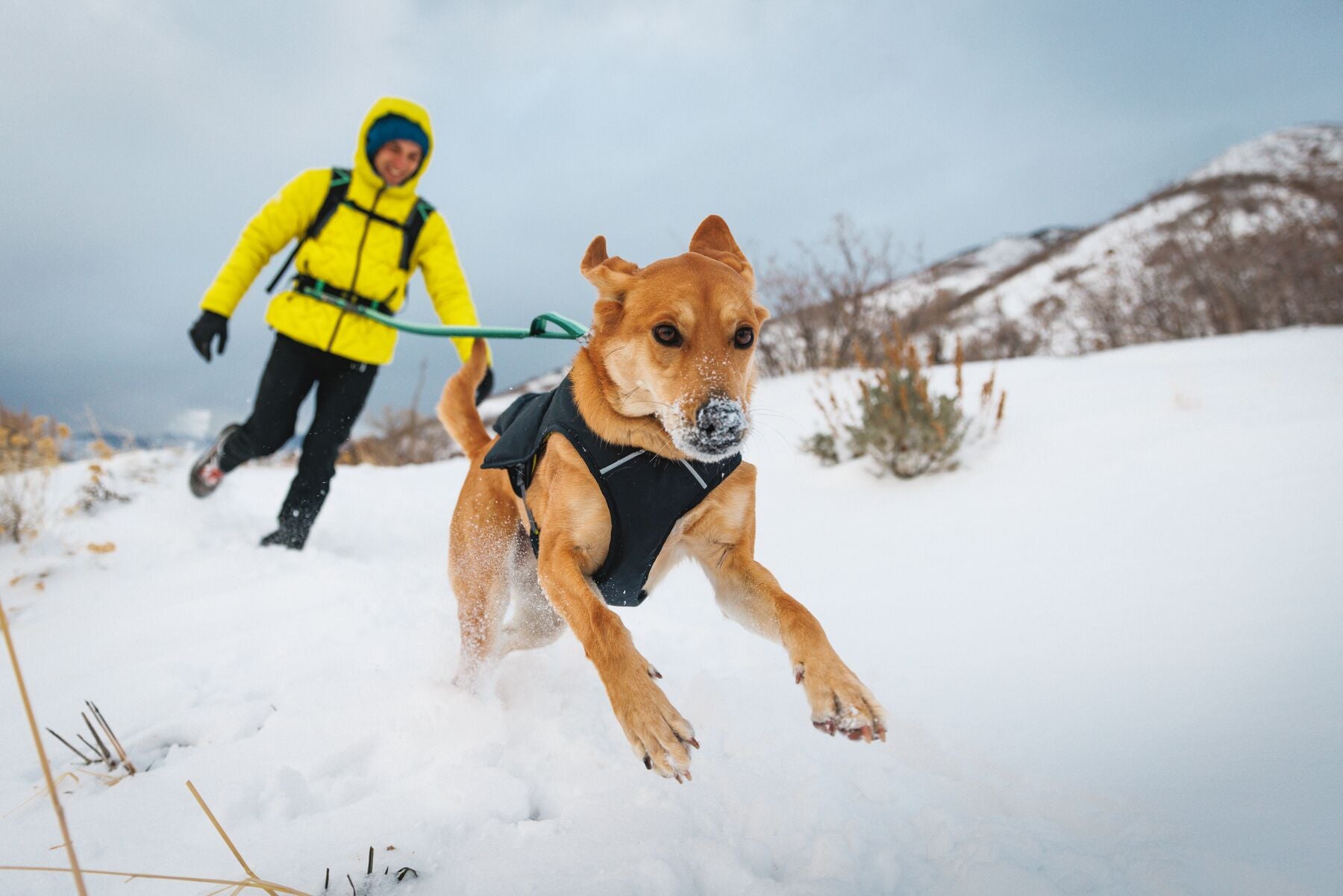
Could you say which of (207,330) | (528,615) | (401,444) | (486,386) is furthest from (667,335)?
(401,444)

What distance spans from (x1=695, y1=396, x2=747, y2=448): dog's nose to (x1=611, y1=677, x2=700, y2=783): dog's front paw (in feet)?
1.96

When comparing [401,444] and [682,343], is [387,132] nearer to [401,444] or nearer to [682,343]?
[682,343]

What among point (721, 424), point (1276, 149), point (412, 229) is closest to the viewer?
point (721, 424)

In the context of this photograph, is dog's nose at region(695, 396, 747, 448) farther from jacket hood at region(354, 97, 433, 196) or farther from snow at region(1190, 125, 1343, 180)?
snow at region(1190, 125, 1343, 180)

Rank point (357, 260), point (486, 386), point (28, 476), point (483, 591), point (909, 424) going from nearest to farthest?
point (483, 591), point (486, 386), point (357, 260), point (28, 476), point (909, 424)

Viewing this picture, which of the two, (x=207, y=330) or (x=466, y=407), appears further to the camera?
(x=207, y=330)

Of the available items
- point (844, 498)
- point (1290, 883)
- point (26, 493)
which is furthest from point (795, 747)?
point (26, 493)

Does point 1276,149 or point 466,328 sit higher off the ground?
point 1276,149

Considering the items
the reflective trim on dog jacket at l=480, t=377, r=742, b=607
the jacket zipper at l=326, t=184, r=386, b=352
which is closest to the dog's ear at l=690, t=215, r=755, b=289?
the reflective trim on dog jacket at l=480, t=377, r=742, b=607

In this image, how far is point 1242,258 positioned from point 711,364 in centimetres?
1271

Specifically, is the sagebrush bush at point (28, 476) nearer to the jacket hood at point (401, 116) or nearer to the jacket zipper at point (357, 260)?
the jacket zipper at point (357, 260)

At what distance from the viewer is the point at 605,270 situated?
201 centimetres

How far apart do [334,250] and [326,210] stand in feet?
0.79

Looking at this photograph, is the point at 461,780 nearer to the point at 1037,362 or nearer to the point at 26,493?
the point at 26,493
